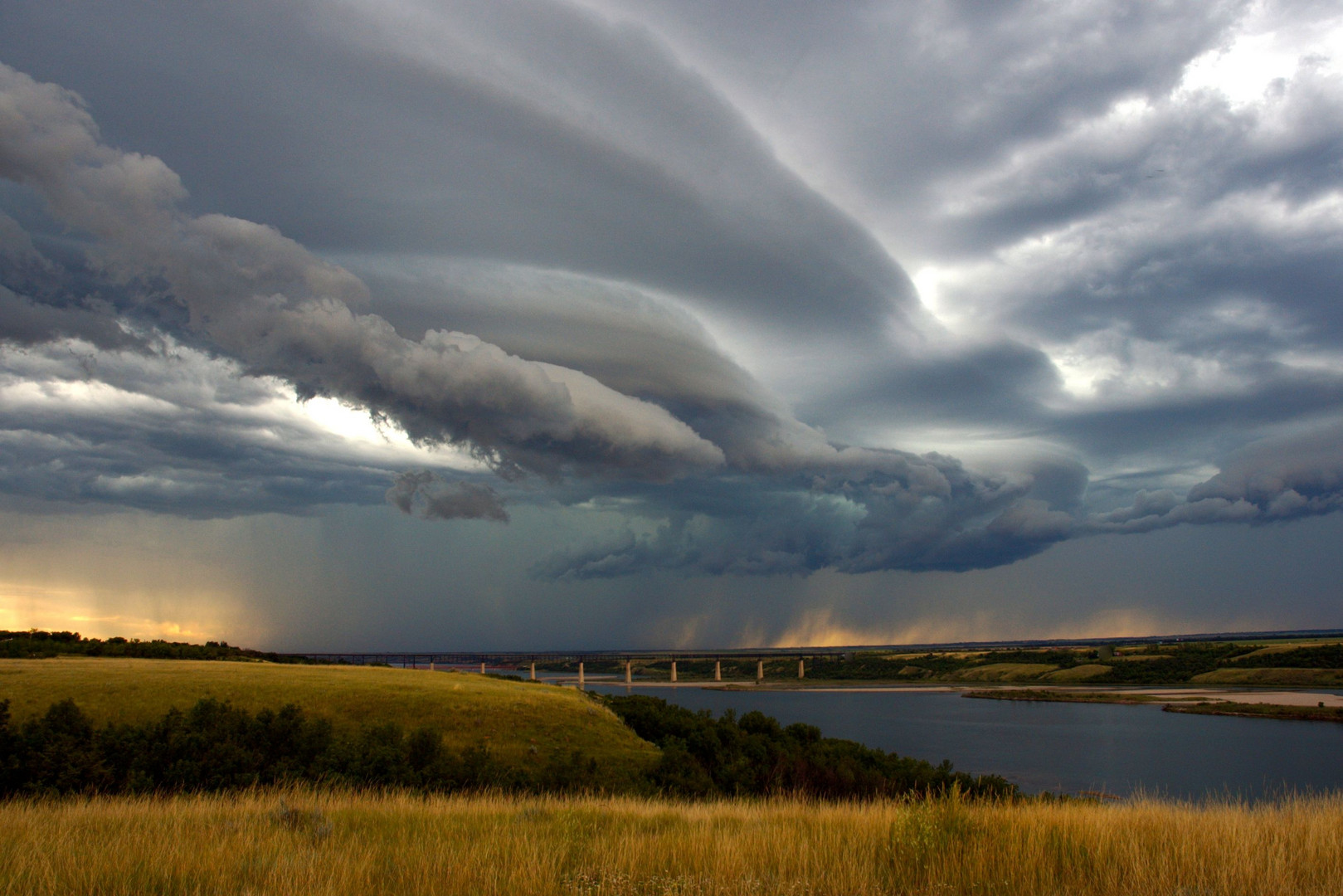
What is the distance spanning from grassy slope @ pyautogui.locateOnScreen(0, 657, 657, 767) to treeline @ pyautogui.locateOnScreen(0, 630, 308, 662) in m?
12.1

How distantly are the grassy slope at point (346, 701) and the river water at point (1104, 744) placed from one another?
78.1ft

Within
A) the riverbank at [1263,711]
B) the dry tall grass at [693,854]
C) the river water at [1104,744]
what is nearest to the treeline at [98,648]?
the dry tall grass at [693,854]

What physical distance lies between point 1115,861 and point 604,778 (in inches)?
758

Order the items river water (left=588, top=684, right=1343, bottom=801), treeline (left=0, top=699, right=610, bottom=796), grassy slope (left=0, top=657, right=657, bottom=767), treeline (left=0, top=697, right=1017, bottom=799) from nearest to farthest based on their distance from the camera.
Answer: treeline (left=0, top=699, right=610, bottom=796)
treeline (left=0, top=697, right=1017, bottom=799)
grassy slope (left=0, top=657, right=657, bottom=767)
river water (left=588, top=684, right=1343, bottom=801)

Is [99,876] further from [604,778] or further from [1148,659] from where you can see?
[1148,659]

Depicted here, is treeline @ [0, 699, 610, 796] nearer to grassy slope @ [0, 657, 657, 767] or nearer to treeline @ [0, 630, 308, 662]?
grassy slope @ [0, 657, 657, 767]

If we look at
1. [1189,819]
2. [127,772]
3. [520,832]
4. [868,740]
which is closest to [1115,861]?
[1189,819]

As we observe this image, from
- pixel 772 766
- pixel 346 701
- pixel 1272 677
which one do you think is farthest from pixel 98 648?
pixel 1272 677

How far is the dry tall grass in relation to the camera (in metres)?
7.14

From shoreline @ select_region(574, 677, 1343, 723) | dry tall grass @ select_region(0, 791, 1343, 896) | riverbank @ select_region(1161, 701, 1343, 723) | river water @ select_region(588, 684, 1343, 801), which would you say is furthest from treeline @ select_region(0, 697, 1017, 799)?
shoreline @ select_region(574, 677, 1343, 723)

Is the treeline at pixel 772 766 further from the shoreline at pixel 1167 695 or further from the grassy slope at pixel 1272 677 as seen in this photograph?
the grassy slope at pixel 1272 677

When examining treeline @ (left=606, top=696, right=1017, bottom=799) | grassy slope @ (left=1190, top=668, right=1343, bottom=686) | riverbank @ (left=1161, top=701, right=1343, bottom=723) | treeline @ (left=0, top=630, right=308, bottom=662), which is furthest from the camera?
grassy slope @ (left=1190, top=668, right=1343, bottom=686)

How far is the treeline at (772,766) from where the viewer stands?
2428 centimetres

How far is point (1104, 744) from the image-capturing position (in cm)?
7194
